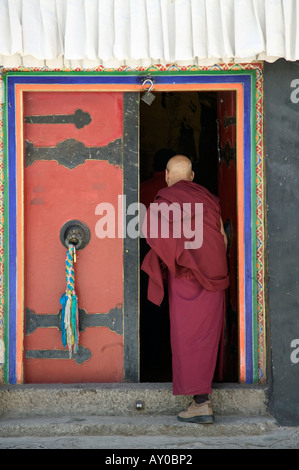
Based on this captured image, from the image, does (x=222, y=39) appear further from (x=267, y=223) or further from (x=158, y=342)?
(x=158, y=342)

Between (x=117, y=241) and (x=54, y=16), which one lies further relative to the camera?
(x=117, y=241)

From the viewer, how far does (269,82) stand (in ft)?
14.0

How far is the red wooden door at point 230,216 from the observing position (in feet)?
15.6

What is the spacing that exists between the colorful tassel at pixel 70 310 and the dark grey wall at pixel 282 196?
127 centimetres

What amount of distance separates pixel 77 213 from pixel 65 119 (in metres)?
0.64

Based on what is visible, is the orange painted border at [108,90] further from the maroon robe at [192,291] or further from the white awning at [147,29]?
the white awning at [147,29]

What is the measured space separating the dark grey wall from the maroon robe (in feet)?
1.16

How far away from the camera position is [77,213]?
4578 millimetres

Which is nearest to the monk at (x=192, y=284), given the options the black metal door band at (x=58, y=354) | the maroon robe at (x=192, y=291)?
the maroon robe at (x=192, y=291)

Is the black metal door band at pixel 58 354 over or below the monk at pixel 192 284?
below

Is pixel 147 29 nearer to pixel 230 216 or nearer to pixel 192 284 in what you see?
pixel 230 216
